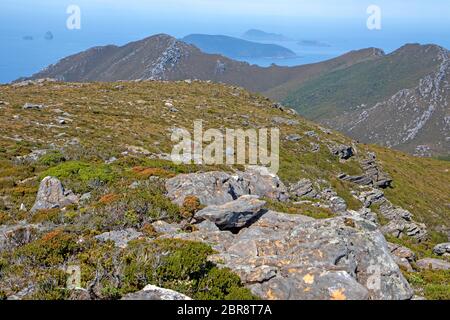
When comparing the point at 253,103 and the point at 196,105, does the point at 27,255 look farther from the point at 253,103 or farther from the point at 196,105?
the point at 253,103

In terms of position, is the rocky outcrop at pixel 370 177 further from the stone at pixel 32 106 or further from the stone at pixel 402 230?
the stone at pixel 32 106

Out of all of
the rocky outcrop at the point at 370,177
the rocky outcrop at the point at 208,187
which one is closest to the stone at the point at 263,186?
the rocky outcrop at the point at 208,187

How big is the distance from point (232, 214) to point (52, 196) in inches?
332

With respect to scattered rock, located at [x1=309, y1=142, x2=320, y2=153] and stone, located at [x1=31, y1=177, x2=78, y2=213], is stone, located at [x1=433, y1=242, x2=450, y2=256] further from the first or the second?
scattered rock, located at [x1=309, y1=142, x2=320, y2=153]

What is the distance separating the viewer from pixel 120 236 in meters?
13.6

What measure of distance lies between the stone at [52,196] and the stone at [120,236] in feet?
15.3

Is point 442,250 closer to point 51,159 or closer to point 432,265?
point 432,265

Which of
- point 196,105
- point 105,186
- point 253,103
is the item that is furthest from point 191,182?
point 253,103

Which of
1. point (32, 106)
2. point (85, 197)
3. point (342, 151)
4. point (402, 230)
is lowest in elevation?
point (342, 151)

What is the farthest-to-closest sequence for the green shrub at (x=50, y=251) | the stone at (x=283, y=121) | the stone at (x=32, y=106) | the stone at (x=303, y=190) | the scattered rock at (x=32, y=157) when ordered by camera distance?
the stone at (x=283, y=121) < the stone at (x=32, y=106) < the stone at (x=303, y=190) < the scattered rock at (x=32, y=157) < the green shrub at (x=50, y=251)

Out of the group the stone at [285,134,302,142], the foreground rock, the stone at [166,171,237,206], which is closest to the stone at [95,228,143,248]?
the foreground rock

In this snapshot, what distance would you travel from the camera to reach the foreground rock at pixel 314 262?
957cm

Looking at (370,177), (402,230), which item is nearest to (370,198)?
(370,177)

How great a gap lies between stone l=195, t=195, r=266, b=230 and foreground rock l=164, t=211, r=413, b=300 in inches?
31.5
